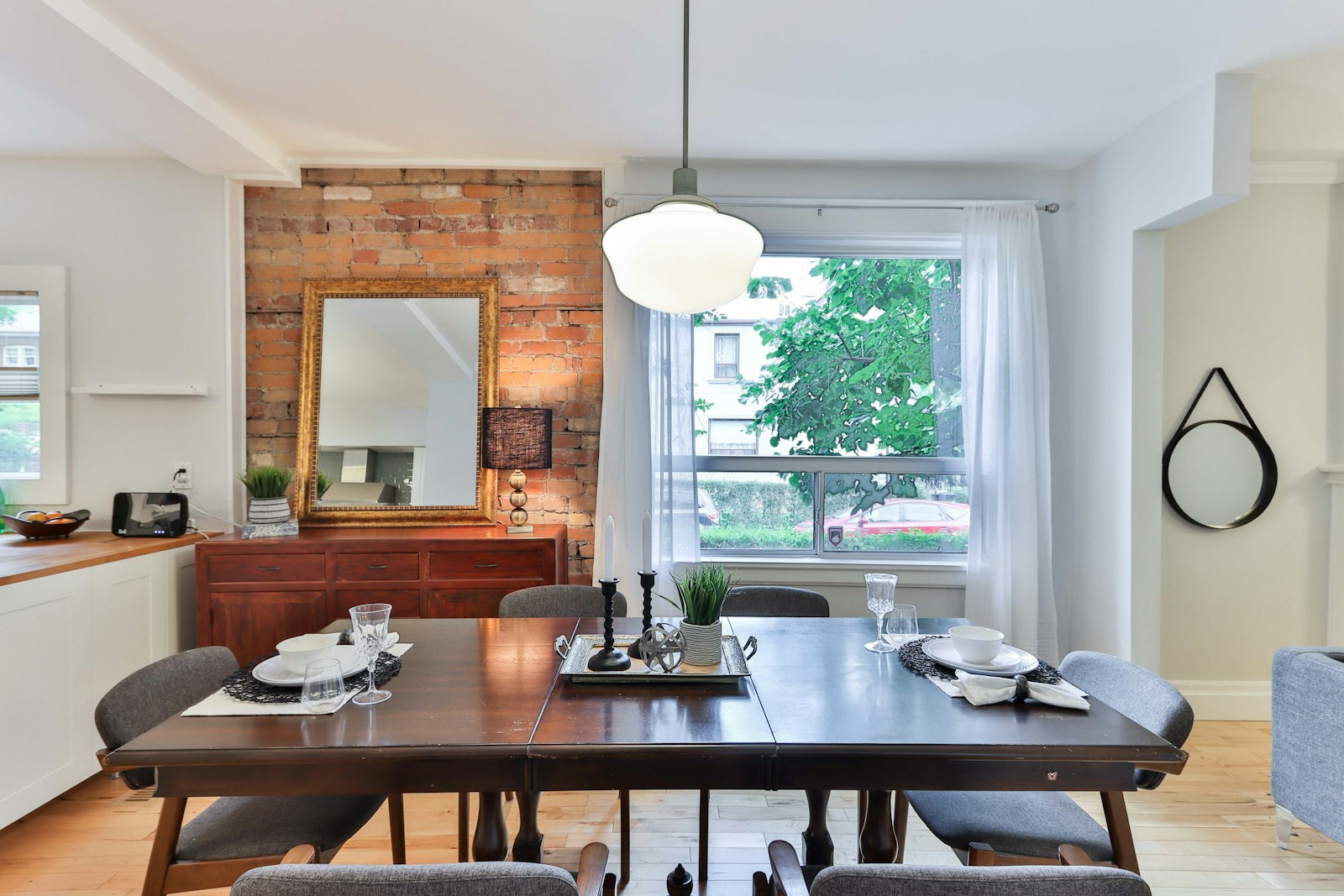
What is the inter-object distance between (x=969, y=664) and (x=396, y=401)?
2.80 meters

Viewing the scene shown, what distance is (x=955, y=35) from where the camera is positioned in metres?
2.34

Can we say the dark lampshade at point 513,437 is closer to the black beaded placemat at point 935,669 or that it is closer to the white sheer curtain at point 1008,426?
the black beaded placemat at point 935,669

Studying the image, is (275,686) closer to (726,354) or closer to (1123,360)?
(726,354)

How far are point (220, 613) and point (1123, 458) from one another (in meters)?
3.93

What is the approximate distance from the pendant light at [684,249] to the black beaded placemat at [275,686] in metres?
1.08

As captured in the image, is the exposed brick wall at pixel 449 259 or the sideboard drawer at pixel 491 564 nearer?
the sideboard drawer at pixel 491 564

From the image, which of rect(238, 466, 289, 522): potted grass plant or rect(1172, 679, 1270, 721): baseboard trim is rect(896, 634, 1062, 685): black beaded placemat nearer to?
rect(1172, 679, 1270, 721): baseboard trim

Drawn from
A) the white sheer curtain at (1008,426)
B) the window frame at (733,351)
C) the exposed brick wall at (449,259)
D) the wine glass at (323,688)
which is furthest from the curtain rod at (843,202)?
the wine glass at (323,688)

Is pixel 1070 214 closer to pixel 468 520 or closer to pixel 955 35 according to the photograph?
pixel 955 35

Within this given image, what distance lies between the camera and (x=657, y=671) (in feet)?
5.48

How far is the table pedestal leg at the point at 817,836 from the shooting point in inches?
72.7

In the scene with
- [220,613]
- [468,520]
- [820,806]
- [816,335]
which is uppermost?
[816,335]

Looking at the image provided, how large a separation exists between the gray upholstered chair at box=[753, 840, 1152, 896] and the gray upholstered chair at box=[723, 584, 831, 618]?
1577mm

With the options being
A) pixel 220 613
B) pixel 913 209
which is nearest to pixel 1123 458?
pixel 913 209
